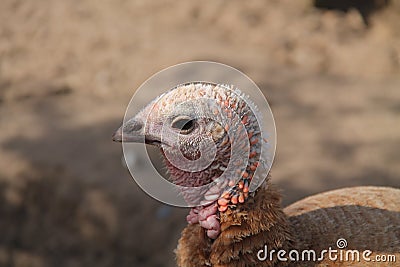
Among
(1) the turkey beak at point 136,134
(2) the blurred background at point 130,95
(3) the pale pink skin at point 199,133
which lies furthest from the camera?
(2) the blurred background at point 130,95

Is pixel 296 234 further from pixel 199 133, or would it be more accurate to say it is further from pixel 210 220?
pixel 199 133

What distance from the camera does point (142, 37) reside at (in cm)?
802

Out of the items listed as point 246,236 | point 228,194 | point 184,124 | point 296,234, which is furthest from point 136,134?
point 296,234

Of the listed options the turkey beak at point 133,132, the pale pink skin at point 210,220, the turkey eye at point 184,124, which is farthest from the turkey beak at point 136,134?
the pale pink skin at point 210,220

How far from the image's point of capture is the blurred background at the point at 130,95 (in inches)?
231

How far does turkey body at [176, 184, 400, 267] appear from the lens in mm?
2596

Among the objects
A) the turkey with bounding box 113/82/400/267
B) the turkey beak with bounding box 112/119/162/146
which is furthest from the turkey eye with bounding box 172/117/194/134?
the turkey beak with bounding box 112/119/162/146

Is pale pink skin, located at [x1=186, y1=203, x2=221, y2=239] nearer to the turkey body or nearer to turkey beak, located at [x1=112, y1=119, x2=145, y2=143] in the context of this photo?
the turkey body

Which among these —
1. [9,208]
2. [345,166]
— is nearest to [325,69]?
[345,166]

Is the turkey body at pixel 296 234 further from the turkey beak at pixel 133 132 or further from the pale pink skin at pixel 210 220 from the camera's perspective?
the turkey beak at pixel 133 132

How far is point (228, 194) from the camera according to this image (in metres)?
2.56

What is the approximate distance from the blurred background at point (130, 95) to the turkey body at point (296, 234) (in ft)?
7.75

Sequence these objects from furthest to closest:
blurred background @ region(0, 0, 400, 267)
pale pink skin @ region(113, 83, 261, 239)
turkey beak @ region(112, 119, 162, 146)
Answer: blurred background @ region(0, 0, 400, 267)
turkey beak @ region(112, 119, 162, 146)
pale pink skin @ region(113, 83, 261, 239)

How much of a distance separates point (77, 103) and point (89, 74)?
1.97ft
